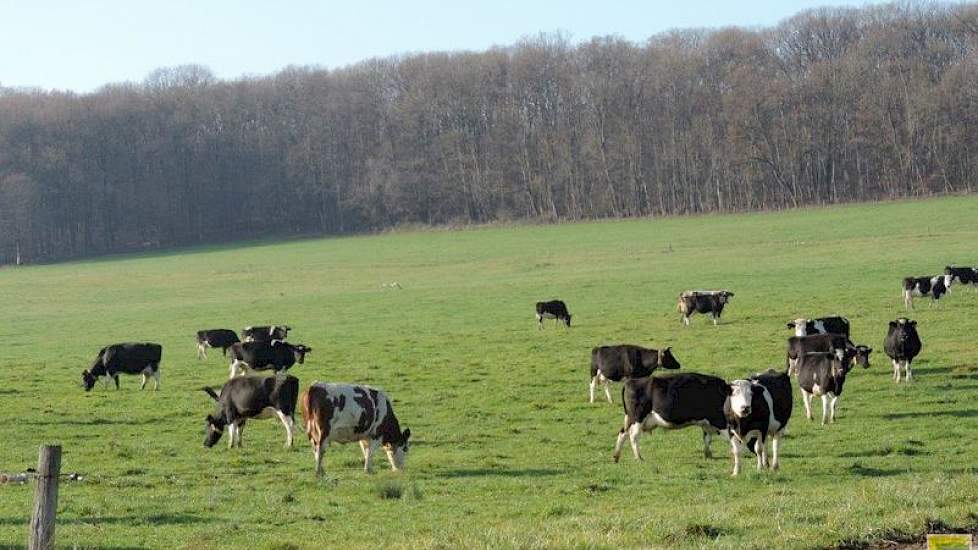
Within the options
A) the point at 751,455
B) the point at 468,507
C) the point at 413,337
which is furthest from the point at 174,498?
the point at 413,337

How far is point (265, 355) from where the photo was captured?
31672 mm

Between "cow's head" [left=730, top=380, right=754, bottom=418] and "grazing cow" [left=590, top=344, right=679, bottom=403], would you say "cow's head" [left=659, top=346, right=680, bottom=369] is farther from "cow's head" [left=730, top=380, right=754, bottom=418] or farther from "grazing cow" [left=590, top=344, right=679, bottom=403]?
"cow's head" [left=730, top=380, right=754, bottom=418]

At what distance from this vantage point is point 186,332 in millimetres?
46875

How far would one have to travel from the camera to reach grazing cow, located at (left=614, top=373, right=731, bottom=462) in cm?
1844

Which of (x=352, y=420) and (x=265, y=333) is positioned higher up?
(x=352, y=420)

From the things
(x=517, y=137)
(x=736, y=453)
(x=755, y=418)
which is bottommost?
(x=736, y=453)

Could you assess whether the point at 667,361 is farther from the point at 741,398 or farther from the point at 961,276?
the point at 961,276

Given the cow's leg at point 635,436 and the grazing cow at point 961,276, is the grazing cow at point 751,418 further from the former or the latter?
the grazing cow at point 961,276

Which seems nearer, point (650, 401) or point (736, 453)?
point (736, 453)

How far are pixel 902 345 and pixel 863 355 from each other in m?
0.97

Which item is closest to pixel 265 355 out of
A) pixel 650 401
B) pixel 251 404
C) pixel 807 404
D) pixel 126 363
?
pixel 126 363

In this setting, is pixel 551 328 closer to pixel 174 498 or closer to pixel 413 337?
pixel 413 337

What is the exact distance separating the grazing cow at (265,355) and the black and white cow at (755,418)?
51.5ft

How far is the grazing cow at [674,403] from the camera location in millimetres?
18438
